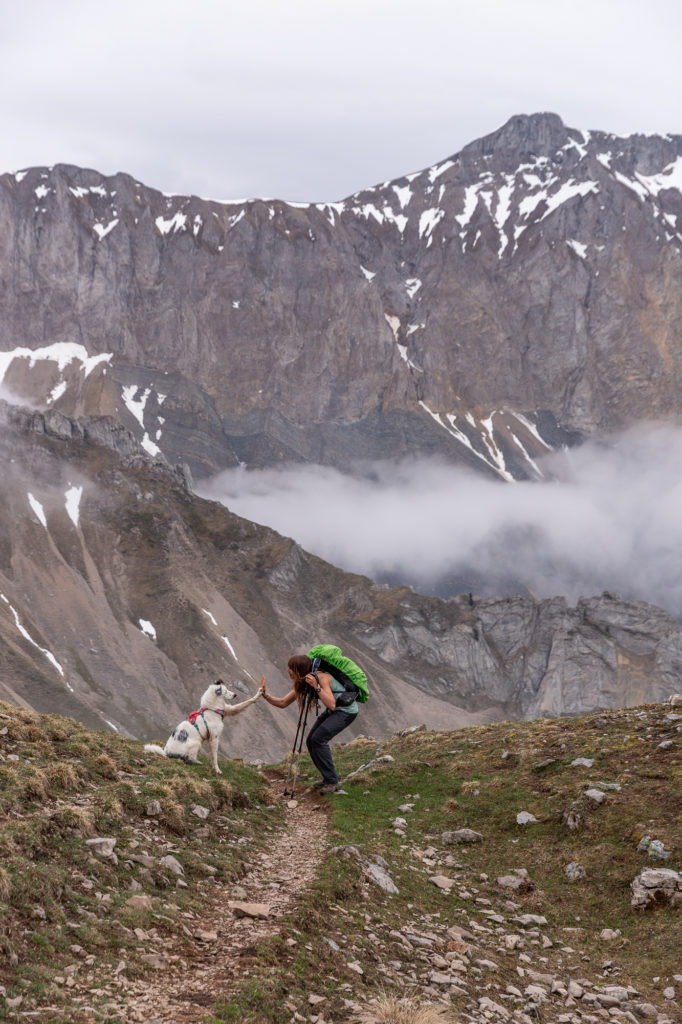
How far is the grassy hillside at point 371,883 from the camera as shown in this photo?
907cm

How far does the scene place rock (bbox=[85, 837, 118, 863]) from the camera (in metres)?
11.5

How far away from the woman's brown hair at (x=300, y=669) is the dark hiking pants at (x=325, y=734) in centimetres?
86

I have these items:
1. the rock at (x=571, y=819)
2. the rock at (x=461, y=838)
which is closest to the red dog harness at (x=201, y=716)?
the rock at (x=461, y=838)

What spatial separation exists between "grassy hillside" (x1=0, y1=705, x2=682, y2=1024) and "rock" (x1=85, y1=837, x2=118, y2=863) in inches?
5.7

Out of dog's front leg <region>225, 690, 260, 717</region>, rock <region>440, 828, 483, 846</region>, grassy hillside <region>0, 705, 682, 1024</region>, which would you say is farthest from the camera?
dog's front leg <region>225, 690, 260, 717</region>

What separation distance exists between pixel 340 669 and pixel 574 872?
6709mm

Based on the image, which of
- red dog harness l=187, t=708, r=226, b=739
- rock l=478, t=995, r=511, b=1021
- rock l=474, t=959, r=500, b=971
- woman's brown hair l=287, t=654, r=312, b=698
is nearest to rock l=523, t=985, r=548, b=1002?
rock l=474, t=959, r=500, b=971

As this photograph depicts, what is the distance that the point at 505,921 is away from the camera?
1324 centimetres

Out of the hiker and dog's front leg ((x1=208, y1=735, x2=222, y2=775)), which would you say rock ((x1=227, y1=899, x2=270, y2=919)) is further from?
dog's front leg ((x1=208, y1=735, x2=222, y2=775))

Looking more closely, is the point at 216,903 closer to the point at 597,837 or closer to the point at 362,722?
the point at 597,837

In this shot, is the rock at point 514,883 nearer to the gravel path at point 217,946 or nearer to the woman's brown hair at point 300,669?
the gravel path at point 217,946

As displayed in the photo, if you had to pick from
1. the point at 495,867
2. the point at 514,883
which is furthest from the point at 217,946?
the point at 495,867

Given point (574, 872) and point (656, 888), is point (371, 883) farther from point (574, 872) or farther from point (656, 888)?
point (656, 888)

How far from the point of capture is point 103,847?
38.2 feet
